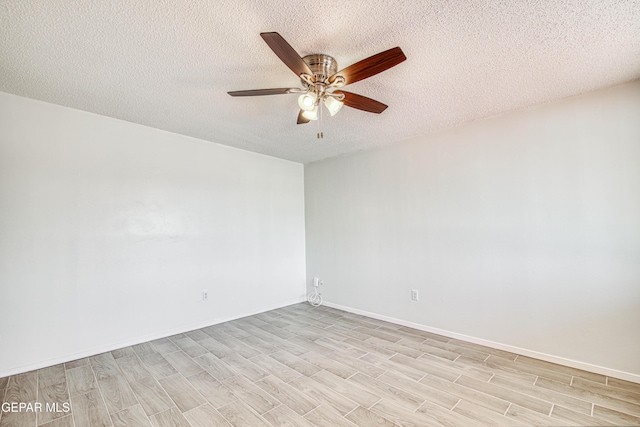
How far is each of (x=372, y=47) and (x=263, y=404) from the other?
2.56m

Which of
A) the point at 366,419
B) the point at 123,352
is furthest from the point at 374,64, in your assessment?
the point at 123,352

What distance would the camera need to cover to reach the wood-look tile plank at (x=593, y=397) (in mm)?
1828

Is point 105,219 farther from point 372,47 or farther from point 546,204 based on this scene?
point 546,204

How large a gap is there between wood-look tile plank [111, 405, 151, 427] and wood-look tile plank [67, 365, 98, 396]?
53cm

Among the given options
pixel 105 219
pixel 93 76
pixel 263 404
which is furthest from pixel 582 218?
pixel 105 219

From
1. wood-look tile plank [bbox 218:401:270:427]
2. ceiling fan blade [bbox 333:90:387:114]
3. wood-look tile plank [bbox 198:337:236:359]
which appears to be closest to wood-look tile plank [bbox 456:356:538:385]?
wood-look tile plank [bbox 218:401:270:427]

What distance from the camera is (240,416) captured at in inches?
72.1

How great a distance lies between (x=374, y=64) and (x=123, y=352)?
3.44m

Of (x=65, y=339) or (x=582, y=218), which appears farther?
(x=65, y=339)

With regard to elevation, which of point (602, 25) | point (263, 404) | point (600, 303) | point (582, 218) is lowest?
point (263, 404)

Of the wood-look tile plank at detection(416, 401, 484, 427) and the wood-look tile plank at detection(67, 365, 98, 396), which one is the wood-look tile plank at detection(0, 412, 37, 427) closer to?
the wood-look tile plank at detection(67, 365, 98, 396)

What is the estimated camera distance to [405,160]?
11.7 ft

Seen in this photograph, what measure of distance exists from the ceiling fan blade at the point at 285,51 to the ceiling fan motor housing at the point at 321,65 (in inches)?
8.4

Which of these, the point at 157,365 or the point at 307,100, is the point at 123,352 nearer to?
the point at 157,365
